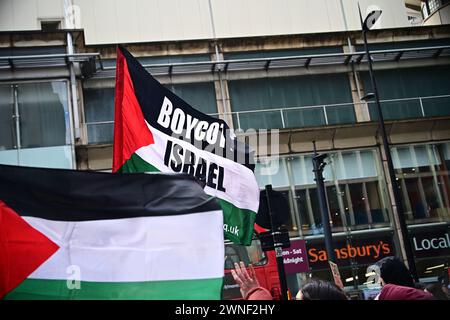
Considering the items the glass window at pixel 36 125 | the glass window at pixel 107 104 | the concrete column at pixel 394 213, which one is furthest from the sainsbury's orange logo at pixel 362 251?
the glass window at pixel 36 125

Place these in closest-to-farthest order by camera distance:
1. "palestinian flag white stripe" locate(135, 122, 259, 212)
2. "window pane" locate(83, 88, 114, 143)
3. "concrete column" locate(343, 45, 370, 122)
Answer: "palestinian flag white stripe" locate(135, 122, 259, 212)
"window pane" locate(83, 88, 114, 143)
"concrete column" locate(343, 45, 370, 122)

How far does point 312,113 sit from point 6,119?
37.4ft

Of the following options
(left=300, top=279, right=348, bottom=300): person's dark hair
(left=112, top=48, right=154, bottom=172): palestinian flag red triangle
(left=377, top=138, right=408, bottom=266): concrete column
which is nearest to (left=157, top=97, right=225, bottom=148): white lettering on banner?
(left=112, top=48, right=154, bottom=172): palestinian flag red triangle

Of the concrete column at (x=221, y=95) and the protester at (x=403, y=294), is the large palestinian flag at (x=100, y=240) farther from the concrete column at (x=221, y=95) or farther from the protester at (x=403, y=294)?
the concrete column at (x=221, y=95)

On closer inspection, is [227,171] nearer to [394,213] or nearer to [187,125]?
[187,125]

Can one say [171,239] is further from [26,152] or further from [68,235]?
[26,152]

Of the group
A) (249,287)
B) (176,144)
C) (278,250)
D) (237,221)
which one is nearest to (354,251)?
(278,250)

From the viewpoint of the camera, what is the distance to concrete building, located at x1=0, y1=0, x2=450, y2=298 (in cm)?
1911

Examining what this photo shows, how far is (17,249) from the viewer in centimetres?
316

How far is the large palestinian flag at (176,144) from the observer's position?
6305 mm

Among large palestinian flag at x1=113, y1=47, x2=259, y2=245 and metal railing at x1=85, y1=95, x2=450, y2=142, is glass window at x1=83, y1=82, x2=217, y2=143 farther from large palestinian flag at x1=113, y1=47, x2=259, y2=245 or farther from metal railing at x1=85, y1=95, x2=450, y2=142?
large palestinian flag at x1=113, y1=47, x2=259, y2=245

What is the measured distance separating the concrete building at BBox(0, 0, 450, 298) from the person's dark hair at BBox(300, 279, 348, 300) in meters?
16.4

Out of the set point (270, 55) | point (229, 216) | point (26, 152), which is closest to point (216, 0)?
point (270, 55)

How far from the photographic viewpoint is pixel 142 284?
3342mm
